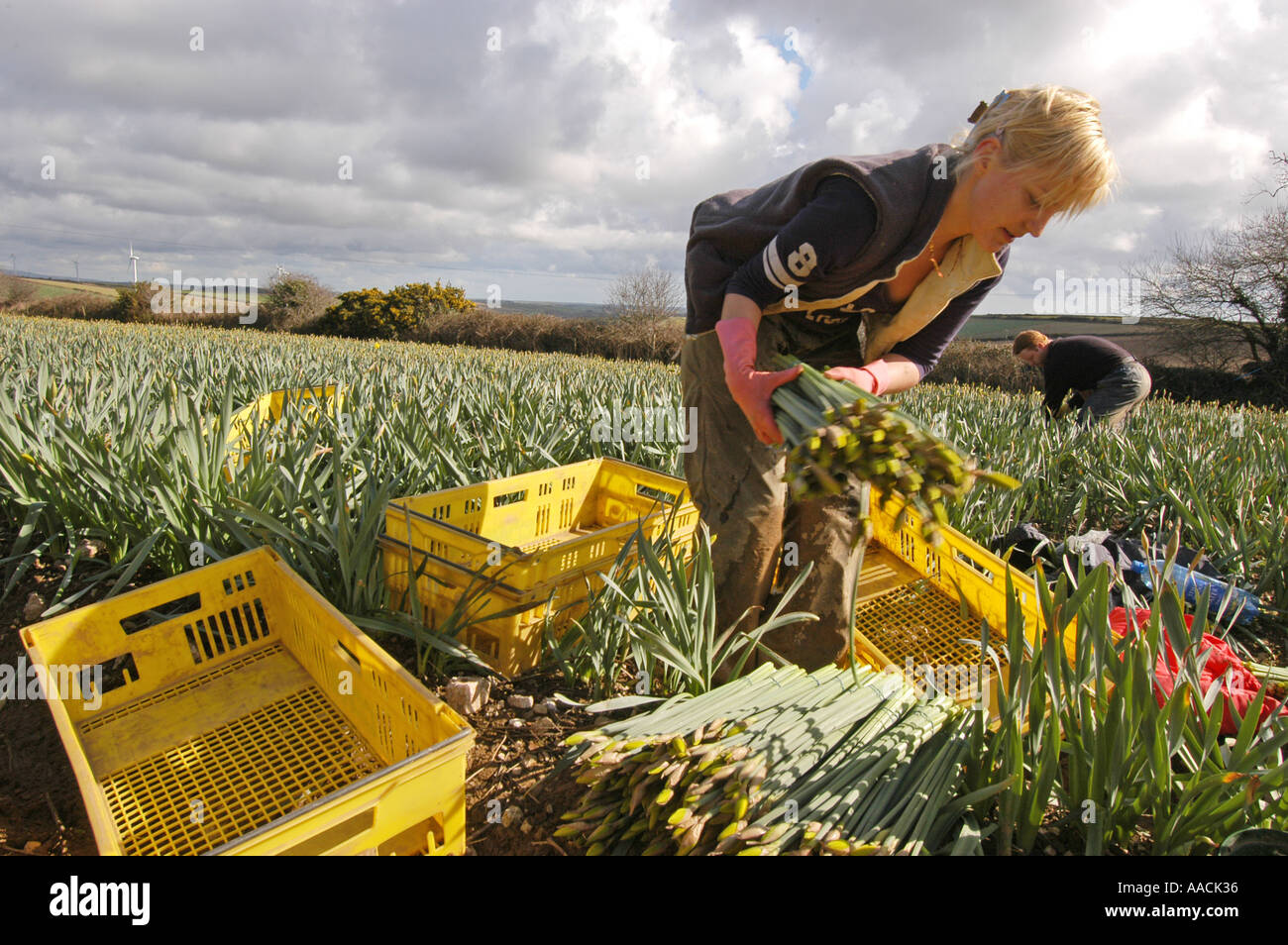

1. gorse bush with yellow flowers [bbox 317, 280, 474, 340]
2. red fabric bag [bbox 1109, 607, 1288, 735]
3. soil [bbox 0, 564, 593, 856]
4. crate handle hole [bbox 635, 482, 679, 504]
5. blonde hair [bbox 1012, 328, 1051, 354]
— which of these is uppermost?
gorse bush with yellow flowers [bbox 317, 280, 474, 340]

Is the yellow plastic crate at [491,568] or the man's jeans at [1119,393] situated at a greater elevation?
the man's jeans at [1119,393]

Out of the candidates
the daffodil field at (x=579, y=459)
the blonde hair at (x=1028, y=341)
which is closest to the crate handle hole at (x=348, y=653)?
the daffodil field at (x=579, y=459)

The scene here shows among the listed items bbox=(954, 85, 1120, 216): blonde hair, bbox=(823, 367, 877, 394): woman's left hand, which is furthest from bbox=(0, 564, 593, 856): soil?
bbox=(954, 85, 1120, 216): blonde hair

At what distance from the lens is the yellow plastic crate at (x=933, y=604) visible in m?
1.87

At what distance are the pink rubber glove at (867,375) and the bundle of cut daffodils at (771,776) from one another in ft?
2.21

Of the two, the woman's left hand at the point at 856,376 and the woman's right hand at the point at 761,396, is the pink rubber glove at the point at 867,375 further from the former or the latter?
the woman's right hand at the point at 761,396

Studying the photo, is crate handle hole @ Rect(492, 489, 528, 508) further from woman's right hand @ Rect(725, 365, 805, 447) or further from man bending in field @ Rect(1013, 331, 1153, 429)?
man bending in field @ Rect(1013, 331, 1153, 429)

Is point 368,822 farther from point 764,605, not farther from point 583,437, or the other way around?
point 583,437

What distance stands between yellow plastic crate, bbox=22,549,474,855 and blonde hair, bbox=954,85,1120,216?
4.82 ft

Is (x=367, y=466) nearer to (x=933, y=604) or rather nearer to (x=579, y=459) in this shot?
(x=579, y=459)

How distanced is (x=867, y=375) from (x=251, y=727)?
5.22ft

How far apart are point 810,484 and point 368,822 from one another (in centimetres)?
87

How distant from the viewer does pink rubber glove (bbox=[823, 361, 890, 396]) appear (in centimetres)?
157

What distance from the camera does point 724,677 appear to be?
1.80m
